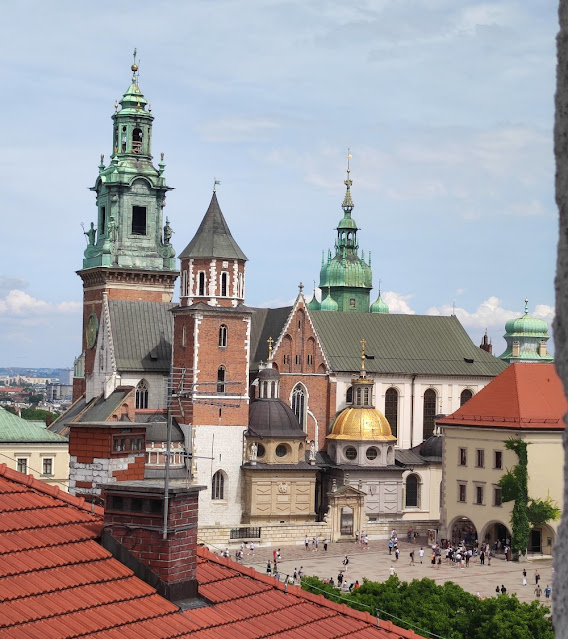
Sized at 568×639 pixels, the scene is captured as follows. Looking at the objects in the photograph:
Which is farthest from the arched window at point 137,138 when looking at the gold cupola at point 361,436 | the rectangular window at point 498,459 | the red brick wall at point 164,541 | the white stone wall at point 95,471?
the red brick wall at point 164,541

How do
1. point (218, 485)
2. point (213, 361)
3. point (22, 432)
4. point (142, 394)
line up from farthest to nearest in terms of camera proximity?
1. point (142, 394)
2. point (213, 361)
3. point (218, 485)
4. point (22, 432)

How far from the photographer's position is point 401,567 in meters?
59.2

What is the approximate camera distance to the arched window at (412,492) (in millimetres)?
76919

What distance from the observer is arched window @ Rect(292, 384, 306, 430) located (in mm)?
76625

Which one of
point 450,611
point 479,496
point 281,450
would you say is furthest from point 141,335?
point 450,611

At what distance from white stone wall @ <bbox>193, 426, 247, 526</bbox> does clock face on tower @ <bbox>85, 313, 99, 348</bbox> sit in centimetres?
1460

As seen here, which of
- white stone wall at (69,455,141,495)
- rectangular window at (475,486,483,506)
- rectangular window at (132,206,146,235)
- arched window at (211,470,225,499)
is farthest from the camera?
rectangular window at (132,206,146,235)

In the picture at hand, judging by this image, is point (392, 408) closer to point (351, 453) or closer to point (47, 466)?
point (351, 453)

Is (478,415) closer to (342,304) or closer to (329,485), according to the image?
(329,485)

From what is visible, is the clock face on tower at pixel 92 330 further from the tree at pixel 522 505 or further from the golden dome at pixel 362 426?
the tree at pixel 522 505

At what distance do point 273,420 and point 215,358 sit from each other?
508 cm

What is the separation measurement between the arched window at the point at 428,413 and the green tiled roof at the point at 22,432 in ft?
94.1

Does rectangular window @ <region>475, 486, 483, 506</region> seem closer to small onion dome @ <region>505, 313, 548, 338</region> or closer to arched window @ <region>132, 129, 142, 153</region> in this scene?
arched window @ <region>132, 129, 142, 153</region>

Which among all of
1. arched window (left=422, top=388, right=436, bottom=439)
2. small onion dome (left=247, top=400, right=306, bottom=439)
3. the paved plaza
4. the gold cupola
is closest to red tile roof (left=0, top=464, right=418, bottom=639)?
the paved plaza
